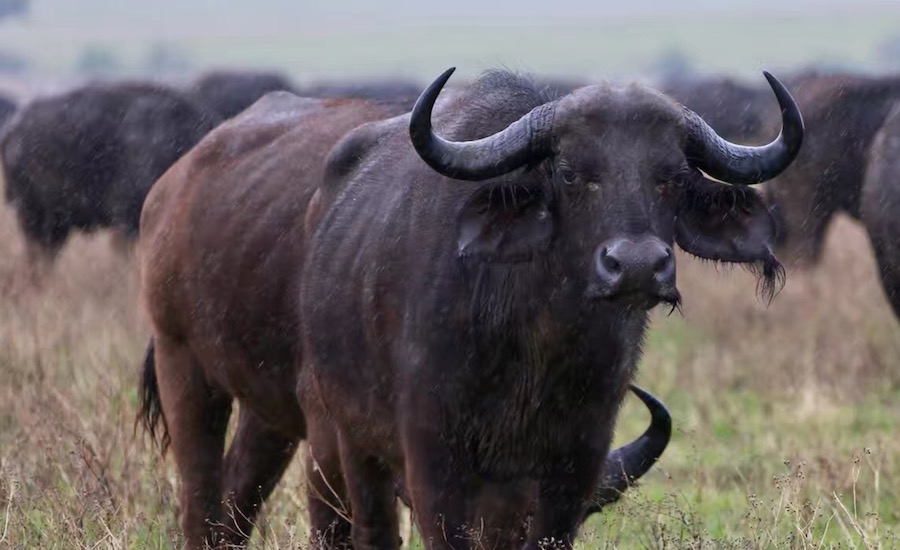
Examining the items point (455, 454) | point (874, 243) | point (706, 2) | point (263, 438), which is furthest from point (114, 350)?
point (706, 2)

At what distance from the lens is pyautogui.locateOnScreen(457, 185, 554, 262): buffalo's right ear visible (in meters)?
4.97

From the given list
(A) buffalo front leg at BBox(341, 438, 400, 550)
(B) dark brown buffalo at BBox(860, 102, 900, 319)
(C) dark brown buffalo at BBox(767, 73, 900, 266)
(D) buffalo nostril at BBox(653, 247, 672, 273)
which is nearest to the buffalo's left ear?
(D) buffalo nostril at BBox(653, 247, 672, 273)

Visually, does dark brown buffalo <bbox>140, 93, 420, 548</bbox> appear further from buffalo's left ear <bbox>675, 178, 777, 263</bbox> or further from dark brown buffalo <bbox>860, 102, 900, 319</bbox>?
dark brown buffalo <bbox>860, 102, 900, 319</bbox>

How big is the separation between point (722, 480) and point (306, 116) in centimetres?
299

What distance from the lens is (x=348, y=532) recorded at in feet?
21.2

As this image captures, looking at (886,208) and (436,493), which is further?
(886,208)

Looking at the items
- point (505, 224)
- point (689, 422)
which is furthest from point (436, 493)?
point (689, 422)

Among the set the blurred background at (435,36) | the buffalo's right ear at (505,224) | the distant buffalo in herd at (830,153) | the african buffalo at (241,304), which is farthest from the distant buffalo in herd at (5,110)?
the blurred background at (435,36)

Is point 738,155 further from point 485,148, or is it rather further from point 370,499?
Answer: point 370,499

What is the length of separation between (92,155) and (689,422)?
27.2ft

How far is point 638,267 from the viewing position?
4613mm

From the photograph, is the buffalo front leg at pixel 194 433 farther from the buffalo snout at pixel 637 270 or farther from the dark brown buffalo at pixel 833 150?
the dark brown buffalo at pixel 833 150

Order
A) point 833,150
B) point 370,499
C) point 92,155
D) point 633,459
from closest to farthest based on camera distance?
1. point 370,499
2. point 633,459
3. point 833,150
4. point 92,155

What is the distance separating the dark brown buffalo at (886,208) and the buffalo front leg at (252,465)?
14.5ft
